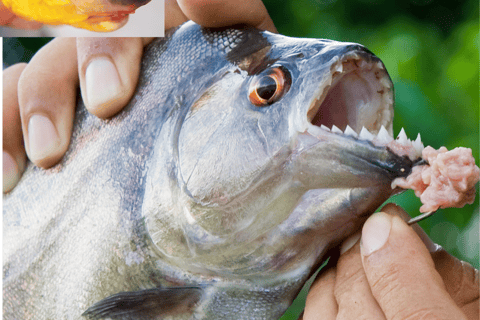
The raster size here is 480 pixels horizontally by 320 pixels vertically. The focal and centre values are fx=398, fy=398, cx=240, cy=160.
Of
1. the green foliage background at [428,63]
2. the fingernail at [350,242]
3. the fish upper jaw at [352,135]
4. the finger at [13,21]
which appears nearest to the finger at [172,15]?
the finger at [13,21]

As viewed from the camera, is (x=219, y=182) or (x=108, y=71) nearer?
(x=219, y=182)

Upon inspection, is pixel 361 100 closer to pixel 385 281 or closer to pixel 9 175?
pixel 385 281

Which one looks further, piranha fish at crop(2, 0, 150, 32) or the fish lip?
piranha fish at crop(2, 0, 150, 32)

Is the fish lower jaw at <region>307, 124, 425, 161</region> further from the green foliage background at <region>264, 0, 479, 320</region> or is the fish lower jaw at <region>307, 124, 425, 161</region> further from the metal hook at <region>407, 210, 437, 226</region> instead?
the green foliage background at <region>264, 0, 479, 320</region>

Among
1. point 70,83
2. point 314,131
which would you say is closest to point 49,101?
point 70,83

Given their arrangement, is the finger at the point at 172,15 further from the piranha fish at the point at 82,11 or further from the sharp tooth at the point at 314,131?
the sharp tooth at the point at 314,131

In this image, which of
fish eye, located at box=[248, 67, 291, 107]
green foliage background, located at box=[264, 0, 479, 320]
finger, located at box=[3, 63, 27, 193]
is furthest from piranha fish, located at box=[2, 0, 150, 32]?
green foliage background, located at box=[264, 0, 479, 320]

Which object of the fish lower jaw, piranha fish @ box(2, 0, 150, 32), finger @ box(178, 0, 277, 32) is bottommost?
the fish lower jaw
